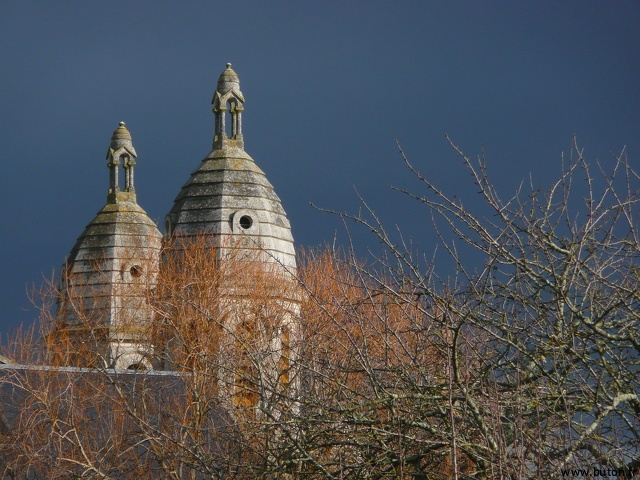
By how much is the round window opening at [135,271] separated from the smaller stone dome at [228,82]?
16.8 feet

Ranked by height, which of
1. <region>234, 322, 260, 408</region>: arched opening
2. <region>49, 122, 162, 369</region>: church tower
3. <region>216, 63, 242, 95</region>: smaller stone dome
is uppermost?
<region>216, 63, 242, 95</region>: smaller stone dome

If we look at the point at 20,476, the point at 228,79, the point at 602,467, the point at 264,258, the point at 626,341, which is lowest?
the point at 602,467

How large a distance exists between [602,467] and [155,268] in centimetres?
3231

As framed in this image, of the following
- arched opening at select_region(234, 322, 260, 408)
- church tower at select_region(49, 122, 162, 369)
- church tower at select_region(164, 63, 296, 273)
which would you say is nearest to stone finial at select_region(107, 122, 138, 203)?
church tower at select_region(49, 122, 162, 369)

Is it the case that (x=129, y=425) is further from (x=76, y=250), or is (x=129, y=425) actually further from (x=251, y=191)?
(x=76, y=250)

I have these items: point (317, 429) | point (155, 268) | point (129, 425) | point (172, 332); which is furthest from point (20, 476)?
point (317, 429)

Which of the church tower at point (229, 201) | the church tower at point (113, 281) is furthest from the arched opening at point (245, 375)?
the church tower at point (229, 201)

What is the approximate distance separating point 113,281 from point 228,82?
6126mm

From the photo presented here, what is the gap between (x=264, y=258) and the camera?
42.0 meters

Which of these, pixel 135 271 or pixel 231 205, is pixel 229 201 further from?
pixel 135 271

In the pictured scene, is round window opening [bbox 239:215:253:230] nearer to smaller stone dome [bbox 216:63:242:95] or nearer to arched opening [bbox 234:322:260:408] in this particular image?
smaller stone dome [bbox 216:63:242:95]

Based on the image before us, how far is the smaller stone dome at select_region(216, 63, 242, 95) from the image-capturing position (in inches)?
1730

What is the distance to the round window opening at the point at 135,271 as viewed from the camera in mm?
43562

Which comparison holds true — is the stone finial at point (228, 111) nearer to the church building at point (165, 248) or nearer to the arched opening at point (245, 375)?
the church building at point (165, 248)
